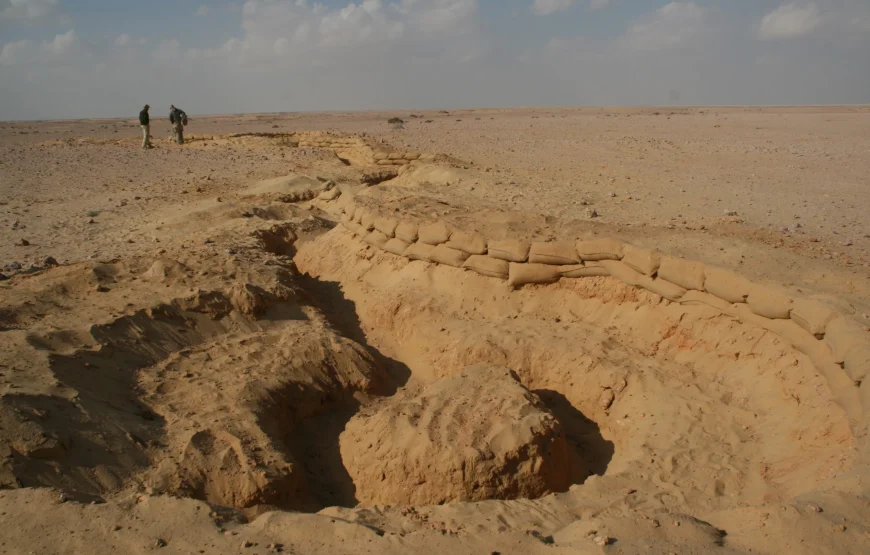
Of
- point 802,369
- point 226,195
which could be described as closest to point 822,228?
point 802,369

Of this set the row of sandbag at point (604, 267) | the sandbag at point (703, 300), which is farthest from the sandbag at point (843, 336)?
the sandbag at point (703, 300)

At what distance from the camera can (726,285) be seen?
501 cm

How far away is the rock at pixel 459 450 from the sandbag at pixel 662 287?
1.76 meters

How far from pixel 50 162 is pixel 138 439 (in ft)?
44.2

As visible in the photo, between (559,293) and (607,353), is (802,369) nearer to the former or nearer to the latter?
(607,353)

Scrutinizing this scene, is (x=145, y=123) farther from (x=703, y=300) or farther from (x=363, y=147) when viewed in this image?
(x=703, y=300)

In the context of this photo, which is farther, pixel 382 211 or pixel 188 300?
pixel 382 211

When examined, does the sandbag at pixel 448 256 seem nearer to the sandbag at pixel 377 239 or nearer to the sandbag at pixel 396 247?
the sandbag at pixel 396 247

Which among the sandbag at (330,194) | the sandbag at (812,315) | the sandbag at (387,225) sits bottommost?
the sandbag at (812,315)

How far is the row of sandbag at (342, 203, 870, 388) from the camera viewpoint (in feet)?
13.7

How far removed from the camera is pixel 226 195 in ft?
36.5

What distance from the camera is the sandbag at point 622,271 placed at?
18.7 ft

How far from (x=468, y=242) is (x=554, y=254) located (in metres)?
0.93

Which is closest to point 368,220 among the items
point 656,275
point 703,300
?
point 656,275
